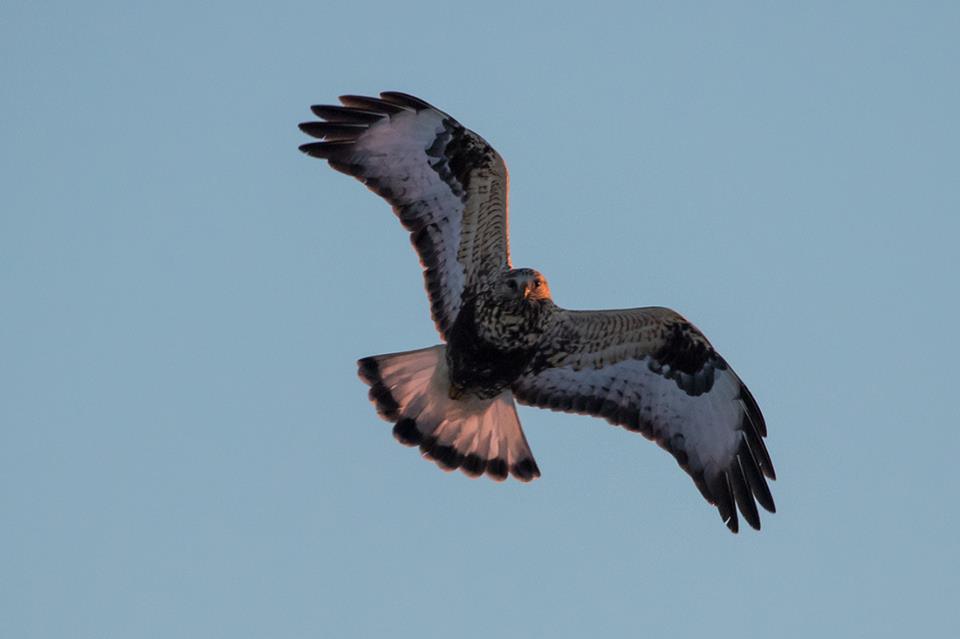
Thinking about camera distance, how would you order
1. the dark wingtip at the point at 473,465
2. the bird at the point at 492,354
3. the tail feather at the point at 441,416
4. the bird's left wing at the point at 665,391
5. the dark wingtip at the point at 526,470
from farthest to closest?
the dark wingtip at the point at 526,470 → the dark wingtip at the point at 473,465 → the tail feather at the point at 441,416 → the bird's left wing at the point at 665,391 → the bird at the point at 492,354

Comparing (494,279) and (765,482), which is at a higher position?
(494,279)

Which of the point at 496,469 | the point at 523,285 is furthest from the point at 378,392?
the point at 523,285

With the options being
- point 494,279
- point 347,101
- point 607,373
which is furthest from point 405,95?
point 607,373

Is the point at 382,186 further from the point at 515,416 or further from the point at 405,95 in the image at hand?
the point at 515,416

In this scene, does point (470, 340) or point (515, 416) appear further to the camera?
point (515, 416)

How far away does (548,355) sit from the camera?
14.5 metres

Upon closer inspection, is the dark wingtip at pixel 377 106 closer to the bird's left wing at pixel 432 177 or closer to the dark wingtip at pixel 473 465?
the bird's left wing at pixel 432 177

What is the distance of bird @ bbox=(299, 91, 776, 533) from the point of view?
14195 millimetres

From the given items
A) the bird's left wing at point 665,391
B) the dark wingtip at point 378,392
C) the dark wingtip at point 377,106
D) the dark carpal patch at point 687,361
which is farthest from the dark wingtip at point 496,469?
the dark wingtip at point 377,106

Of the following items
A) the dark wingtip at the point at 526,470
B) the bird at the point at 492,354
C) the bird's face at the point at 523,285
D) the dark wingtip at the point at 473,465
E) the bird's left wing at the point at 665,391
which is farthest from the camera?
the dark wingtip at the point at 526,470

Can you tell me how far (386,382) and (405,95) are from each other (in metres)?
2.22

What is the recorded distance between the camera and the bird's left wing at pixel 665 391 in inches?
569

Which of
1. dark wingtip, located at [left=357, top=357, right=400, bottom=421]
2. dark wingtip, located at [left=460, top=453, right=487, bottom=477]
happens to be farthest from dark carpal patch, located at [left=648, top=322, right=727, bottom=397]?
dark wingtip, located at [left=357, top=357, right=400, bottom=421]

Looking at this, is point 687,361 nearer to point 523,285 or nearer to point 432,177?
point 523,285
